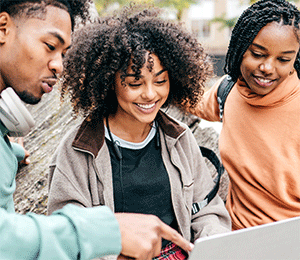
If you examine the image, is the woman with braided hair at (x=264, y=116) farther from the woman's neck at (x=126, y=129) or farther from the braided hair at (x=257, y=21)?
the woman's neck at (x=126, y=129)

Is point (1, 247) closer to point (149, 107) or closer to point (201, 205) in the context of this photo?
point (149, 107)

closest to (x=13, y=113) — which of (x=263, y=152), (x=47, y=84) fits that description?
(x=47, y=84)

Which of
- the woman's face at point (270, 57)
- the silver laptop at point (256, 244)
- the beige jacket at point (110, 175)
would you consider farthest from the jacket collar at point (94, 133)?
the silver laptop at point (256, 244)

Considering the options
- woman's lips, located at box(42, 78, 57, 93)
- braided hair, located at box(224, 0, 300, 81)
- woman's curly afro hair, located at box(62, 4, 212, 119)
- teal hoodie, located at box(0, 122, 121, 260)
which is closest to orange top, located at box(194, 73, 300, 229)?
braided hair, located at box(224, 0, 300, 81)

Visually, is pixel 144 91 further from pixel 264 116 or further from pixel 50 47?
pixel 264 116

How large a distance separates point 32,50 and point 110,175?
77cm

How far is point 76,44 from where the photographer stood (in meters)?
1.90

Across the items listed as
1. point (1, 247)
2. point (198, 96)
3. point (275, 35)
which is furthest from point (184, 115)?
point (1, 247)

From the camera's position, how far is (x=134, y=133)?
77.3 inches

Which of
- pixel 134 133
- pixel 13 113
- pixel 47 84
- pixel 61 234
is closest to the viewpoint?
pixel 61 234

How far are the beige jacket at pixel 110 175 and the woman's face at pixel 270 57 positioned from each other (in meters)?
0.52

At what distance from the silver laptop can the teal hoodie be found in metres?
0.27

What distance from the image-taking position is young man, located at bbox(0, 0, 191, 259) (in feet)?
3.12

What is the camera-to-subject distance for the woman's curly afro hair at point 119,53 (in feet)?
5.87
